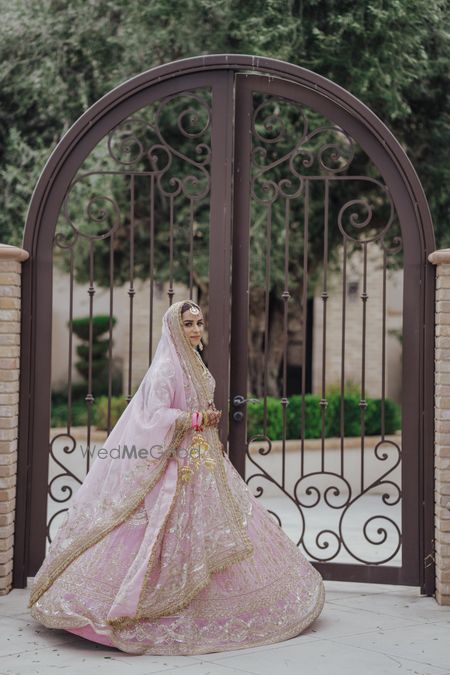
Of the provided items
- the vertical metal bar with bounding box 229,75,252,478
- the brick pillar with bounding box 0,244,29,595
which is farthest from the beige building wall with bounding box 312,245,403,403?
the brick pillar with bounding box 0,244,29,595

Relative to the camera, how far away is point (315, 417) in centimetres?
1278

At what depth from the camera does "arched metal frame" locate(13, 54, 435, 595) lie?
6.16 m

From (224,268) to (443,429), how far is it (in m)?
1.50

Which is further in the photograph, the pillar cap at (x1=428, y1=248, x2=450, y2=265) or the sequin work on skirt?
the pillar cap at (x1=428, y1=248, x2=450, y2=265)

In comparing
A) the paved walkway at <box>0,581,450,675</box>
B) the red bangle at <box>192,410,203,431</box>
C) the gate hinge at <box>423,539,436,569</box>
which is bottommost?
the paved walkway at <box>0,581,450,675</box>

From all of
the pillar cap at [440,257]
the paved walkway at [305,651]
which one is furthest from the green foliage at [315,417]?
the paved walkway at [305,651]

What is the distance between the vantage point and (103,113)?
6.39 metres

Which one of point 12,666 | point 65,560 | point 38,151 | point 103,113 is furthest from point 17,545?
point 38,151

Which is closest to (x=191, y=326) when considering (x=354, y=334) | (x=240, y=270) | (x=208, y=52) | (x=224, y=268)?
(x=224, y=268)

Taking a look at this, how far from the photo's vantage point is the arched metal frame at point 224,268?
6.16 metres

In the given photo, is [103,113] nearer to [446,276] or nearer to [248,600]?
[446,276]

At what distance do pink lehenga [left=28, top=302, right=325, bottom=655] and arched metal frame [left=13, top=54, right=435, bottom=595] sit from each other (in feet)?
3.29

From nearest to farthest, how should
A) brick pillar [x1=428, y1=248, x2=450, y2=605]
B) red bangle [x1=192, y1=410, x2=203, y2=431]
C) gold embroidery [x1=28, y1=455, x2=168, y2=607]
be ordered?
gold embroidery [x1=28, y1=455, x2=168, y2=607], red bangle [x1=192, y1=410, x2=203, y2=431], brick pillar [x1=428, y1=248, x2=450, y2=605]

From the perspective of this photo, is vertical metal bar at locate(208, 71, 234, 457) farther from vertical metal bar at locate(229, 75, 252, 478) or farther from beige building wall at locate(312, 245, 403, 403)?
beige building wall at locate(312, 245, 403, 403)
